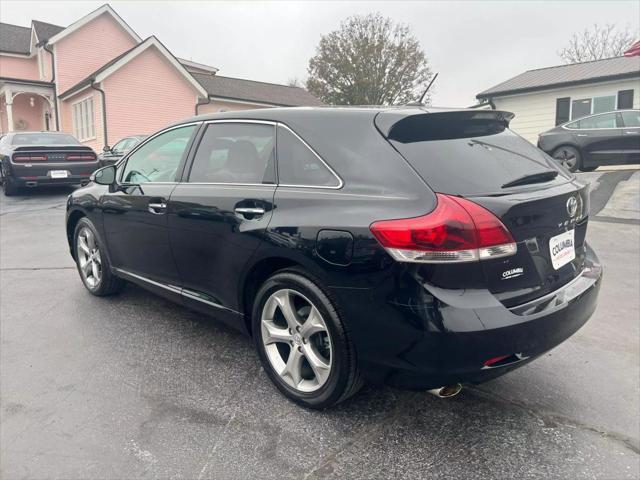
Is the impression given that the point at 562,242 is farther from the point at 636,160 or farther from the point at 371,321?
the point at 636,160

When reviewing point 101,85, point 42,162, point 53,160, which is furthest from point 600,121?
point 101,85

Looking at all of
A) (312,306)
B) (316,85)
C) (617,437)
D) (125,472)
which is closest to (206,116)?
(312,306)

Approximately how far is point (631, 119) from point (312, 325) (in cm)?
1280

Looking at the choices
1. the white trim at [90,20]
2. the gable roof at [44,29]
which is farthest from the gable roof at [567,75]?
the gable roof at [44,29]

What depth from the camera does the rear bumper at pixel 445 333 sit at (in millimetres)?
2137

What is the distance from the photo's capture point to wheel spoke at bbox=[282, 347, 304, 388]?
9.00 ft

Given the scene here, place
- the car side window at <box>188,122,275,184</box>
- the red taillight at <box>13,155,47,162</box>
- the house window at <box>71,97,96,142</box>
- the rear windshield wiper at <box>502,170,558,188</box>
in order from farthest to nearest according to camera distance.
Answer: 1. the house window at <box>71,97,96,142</box>
2. the red taillight at <box>13,155,47,162</box>
3. the car side window at <box>188,122,275,184</box>
4. the rear windshield wiper at <box>502,170,558,188</box>

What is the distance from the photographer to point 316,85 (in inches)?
1400

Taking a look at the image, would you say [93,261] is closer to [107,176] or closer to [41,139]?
[107,176]

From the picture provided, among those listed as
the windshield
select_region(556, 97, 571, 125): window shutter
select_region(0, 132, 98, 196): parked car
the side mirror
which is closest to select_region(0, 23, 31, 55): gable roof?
the windshield

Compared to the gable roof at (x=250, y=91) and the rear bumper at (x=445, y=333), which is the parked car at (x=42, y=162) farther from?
the gable roof at (x=250, y=91)

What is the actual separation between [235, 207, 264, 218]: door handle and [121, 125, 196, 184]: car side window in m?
0.87

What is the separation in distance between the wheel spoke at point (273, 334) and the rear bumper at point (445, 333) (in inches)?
20.7

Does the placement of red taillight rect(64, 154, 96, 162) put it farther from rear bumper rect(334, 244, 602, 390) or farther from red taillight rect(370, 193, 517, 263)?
red taillight rect(370, 193, 517, 263)
